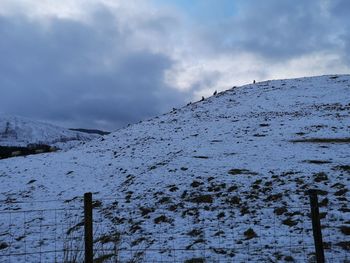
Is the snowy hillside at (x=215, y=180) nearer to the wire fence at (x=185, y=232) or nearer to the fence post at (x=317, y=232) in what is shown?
the wire fence at (x=185, y=232)

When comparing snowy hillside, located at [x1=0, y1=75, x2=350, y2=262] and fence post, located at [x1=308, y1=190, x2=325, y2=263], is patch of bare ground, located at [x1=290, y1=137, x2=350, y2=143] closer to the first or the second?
snowy hillside, located at [x1=0, y1=75, x2=350, y2=262]

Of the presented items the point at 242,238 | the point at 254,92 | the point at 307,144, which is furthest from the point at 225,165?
the point at 254,92

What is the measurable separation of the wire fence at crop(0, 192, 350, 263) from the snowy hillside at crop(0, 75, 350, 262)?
47mm

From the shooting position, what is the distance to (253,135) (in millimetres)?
27125

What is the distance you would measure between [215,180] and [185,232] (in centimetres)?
573

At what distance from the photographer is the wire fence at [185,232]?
9758 mm

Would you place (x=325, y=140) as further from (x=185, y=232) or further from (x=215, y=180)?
(x=185, y=232)

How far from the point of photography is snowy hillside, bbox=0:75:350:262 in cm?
1072

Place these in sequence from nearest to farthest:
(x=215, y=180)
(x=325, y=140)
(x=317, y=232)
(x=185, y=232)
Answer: (x=317, y=232), (x=185, y=232), (x=215, y=180), (x=325, y=140)

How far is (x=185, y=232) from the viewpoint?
12.0 meters

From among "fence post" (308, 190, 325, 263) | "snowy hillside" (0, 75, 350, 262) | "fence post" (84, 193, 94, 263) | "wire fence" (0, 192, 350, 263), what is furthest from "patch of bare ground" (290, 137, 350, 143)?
"fence post" (84, 193, 94, 263)

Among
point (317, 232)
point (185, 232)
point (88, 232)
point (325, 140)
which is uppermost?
point (325, 140)

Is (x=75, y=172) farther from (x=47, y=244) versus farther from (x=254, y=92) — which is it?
(x=254, y=92)

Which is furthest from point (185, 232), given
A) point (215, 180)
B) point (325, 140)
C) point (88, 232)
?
point (325, 140)
